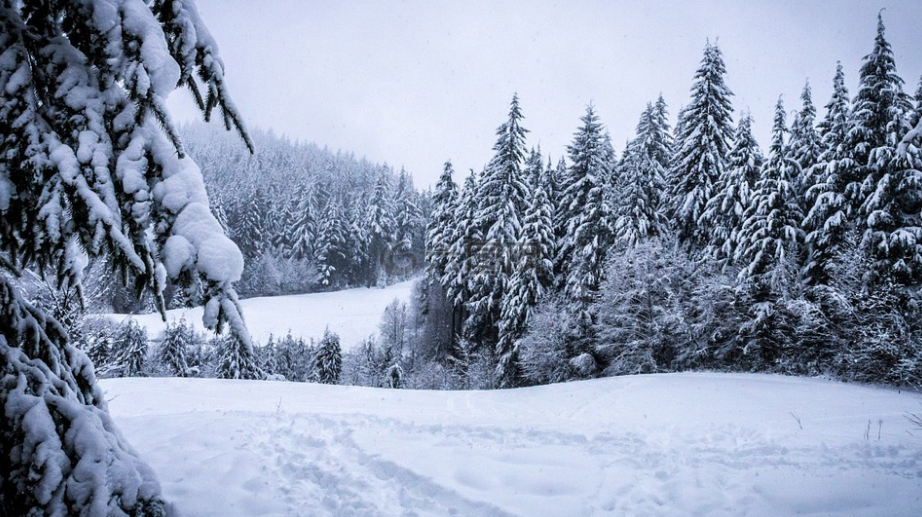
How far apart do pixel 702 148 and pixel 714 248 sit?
5.75 meters

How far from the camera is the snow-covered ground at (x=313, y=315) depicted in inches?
1827

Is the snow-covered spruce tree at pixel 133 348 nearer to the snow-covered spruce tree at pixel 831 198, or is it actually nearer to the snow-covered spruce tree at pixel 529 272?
the snow-covered spruce tree at pixel 529 272

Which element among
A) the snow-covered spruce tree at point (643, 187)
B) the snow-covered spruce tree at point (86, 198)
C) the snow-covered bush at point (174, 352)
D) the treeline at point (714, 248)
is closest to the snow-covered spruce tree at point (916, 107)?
the treeline at point (714, 248)

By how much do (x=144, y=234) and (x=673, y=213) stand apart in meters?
30.3

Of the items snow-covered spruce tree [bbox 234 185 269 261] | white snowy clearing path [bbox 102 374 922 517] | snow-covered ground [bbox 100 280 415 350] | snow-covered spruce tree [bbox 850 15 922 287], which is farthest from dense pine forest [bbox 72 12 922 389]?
snow-covered spruce tree [bbox 234 185 269 261]

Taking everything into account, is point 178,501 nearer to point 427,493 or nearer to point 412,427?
point 427,493

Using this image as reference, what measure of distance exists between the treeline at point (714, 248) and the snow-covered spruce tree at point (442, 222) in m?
3.86

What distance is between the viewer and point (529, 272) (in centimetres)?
2830

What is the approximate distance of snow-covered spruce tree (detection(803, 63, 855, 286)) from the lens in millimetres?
19734

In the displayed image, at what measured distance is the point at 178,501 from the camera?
498 centimetres

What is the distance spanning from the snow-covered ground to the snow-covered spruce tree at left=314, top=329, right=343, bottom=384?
613 cm

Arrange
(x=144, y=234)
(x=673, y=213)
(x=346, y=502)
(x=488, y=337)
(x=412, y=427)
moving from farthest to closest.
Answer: (x=488, y=337) < (x=673, y=213) < (x=412, y=427) < (x=346, y=502) < (x=144, y=234)

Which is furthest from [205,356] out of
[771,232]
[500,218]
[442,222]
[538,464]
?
[771,232]

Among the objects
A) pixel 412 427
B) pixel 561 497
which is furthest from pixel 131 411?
pixel 561 497
